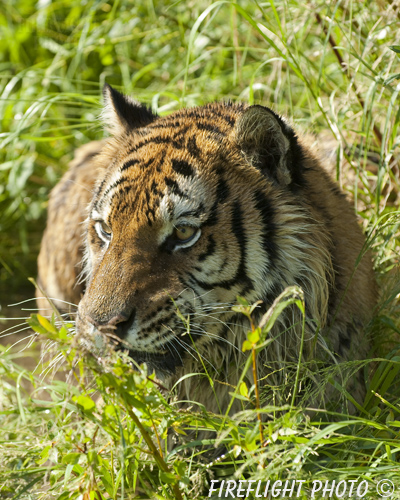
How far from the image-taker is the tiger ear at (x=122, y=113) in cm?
339

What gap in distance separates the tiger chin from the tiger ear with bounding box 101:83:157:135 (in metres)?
0.31

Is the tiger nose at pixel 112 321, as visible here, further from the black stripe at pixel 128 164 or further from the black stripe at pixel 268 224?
the black stripe at pixel 128 164

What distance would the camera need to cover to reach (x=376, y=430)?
2621mm

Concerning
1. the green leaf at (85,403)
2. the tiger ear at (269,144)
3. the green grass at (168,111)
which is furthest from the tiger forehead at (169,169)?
→ the green leaf at (85,403)

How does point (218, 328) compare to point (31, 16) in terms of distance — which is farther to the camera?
point (31, 16)

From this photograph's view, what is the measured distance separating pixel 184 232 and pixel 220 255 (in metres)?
0.18

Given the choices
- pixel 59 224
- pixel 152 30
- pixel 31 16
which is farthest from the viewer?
pixel 31 16

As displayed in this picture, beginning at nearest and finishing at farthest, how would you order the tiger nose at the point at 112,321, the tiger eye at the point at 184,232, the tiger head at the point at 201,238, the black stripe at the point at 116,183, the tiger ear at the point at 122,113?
the tiger nose at the point at 112,321 → the tiger head at the point at 201,238 → the tiger eye at the point at 184,232 → the black stripe at the point at 116,183 → the tiger ear at the point at 122,113

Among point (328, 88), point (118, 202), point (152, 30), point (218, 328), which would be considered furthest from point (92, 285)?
point (152, 30)

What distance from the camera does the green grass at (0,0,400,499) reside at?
7.35ft

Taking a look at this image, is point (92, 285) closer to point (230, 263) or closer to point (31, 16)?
point (230, 263)

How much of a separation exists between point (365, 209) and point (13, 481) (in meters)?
2.59

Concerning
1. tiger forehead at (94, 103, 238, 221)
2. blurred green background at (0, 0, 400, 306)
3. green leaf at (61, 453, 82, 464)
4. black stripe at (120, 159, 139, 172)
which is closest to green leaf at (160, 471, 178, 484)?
green leaf at (61, 453, 82, 464)

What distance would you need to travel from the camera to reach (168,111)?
4.58 metres
